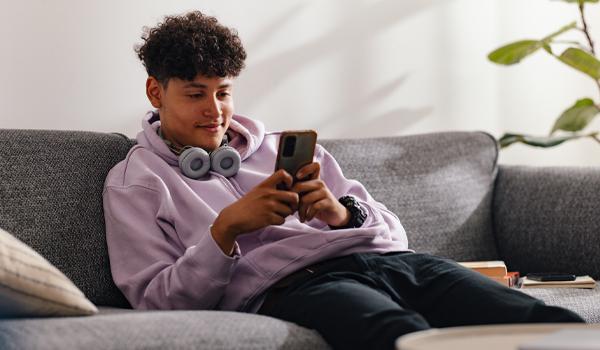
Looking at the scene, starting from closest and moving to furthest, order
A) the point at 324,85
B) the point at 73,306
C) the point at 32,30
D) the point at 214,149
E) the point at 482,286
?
1. the point at 73,306
2. the point at 482,286
3. the point at 214,149
4. the point at 32,30
5. the point at 324,85

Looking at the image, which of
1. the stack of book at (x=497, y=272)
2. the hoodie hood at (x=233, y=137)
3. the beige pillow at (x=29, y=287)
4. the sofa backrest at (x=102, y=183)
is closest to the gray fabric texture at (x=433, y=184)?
the sofa backrest at (x=102, y=183)

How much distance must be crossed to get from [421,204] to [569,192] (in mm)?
446

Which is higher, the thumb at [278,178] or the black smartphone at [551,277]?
the thumb at [278,178]

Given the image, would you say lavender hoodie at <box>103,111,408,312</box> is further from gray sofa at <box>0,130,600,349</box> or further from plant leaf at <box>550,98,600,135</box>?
plant leaf at <box>550,98,600,135</box>

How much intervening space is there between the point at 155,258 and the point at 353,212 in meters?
0.44

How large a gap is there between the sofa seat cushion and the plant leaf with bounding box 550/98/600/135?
0.84m

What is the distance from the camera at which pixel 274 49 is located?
2023 mm

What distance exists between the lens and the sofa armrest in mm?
1663

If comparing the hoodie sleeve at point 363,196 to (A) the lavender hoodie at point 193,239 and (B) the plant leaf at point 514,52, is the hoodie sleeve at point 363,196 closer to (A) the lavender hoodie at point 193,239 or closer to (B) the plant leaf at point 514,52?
(A) the lavender hoodie at point 193,239

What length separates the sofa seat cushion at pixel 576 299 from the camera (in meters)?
1.32

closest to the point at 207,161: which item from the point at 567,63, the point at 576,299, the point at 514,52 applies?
the point at 576,299

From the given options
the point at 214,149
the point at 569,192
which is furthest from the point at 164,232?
the point at 569,192

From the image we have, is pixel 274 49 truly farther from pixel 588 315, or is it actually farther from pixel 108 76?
pixel 588 315

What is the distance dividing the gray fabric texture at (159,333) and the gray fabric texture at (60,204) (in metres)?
0.38
